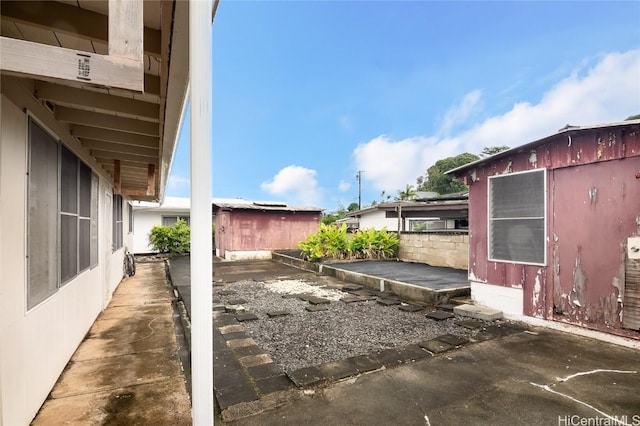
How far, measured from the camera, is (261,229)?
46.7 feet

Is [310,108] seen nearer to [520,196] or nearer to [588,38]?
[588,38]

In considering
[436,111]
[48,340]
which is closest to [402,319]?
[48,340]

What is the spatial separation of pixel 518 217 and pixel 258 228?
11.2 metres

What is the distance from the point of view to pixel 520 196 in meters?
4.71

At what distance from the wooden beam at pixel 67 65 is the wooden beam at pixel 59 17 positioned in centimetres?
84

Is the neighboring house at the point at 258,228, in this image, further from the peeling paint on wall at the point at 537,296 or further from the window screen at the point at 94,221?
the peeling paint on wall at the point at 537,296

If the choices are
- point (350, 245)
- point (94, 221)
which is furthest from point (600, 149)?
point (350, 245)

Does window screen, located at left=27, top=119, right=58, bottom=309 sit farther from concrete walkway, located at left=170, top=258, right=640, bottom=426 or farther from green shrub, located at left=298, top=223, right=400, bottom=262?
green shrub, located at left=298, top=223, right=400, bottom=262

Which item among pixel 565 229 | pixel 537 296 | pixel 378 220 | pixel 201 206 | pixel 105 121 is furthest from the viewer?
pixel 378 220

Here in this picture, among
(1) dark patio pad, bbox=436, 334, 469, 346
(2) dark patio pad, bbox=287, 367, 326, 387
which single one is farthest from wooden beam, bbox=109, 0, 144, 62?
(1) dark patio pad, bbox=436, 334, 469, 346

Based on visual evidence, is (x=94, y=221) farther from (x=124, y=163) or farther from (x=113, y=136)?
(x=113, y=136)

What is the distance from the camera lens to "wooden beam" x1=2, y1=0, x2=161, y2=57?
1639mm

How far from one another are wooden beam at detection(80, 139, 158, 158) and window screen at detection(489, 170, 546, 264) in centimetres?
532

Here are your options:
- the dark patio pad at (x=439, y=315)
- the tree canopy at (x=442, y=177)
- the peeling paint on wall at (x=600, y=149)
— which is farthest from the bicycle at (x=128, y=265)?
the tree canopy at (x=442, y=177)
